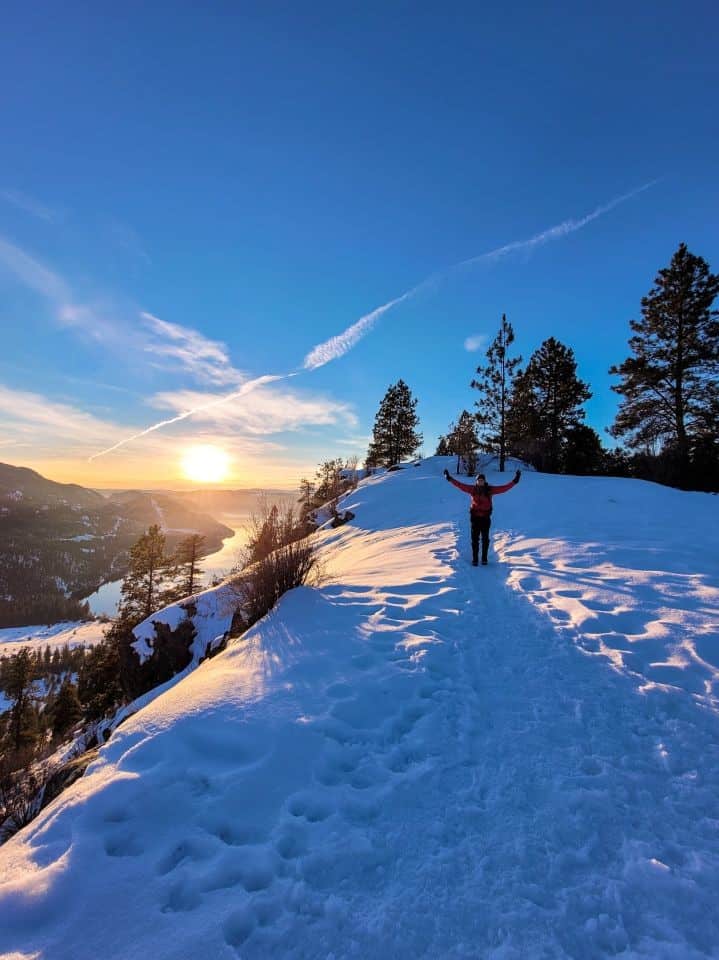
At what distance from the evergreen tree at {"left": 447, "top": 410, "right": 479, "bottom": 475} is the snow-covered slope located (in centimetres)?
2526

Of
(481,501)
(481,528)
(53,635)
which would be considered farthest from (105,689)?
(53,635)

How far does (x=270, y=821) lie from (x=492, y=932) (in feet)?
4.03

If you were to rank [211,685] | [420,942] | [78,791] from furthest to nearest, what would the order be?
1. [211,685]
2. [78,791]
3. [420,942]

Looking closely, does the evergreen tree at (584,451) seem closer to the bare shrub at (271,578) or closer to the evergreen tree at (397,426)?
the evergreen tree at (397,426)

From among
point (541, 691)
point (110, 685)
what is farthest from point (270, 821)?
point (110, 685)

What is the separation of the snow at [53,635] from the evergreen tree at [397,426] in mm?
92213

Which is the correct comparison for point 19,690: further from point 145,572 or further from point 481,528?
point 481,528

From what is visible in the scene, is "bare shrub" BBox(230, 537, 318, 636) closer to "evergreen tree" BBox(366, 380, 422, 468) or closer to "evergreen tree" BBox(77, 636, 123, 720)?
"evergreen tree" BBox(77, 636, 123, 720)

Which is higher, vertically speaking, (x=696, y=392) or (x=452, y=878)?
(x=696, y=392)

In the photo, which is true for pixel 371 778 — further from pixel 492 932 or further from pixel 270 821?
pixel 492 932

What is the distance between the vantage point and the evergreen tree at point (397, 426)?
3812cm

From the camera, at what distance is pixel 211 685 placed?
3.59 m

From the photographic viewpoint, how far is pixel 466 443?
31.6m

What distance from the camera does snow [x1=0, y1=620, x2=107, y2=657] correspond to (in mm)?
97000
